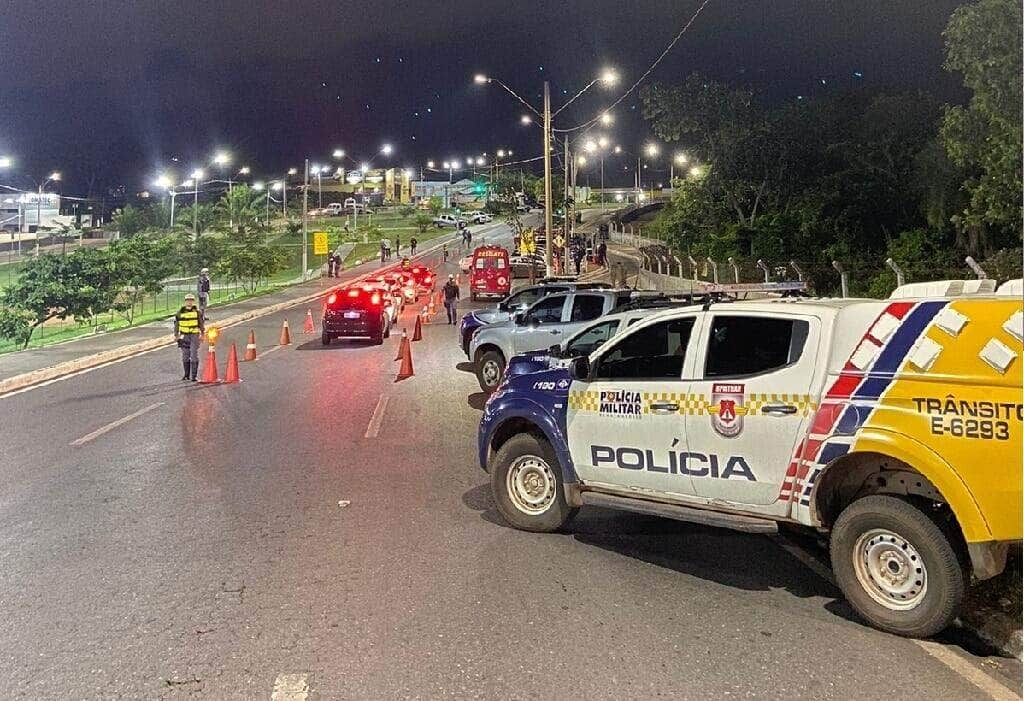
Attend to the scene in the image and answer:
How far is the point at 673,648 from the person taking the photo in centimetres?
492

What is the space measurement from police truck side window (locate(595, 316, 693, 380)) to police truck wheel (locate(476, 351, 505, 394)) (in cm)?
864

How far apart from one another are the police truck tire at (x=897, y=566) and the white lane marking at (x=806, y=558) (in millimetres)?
799

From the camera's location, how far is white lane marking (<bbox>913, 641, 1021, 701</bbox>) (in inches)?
173

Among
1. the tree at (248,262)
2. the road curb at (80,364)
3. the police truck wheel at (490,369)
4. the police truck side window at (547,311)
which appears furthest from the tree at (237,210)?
the police truck side window at (547,311)

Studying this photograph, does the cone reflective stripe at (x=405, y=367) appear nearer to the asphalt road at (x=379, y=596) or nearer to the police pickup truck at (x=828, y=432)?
the asphalt road at (x=379, y=596)

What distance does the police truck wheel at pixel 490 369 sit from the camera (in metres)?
15.5

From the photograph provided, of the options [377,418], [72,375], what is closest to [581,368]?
[377,418]

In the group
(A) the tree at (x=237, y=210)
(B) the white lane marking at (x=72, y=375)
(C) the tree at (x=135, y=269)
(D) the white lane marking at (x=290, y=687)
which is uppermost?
(A) the tree at (x=237, y=210)

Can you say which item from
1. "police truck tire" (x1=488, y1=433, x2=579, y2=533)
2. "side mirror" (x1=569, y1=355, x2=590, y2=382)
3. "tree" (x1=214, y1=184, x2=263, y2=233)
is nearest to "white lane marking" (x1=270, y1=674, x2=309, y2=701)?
"police truck tire" (x1=488, y1=433, x2=579, y2=533)

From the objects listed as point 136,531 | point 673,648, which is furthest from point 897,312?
point 136,531

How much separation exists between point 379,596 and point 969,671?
11.2ft

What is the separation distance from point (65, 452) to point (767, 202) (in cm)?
3534

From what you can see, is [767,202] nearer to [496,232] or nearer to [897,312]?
[897,312]

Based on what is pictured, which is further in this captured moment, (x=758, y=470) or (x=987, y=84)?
(x=987, y=84)
